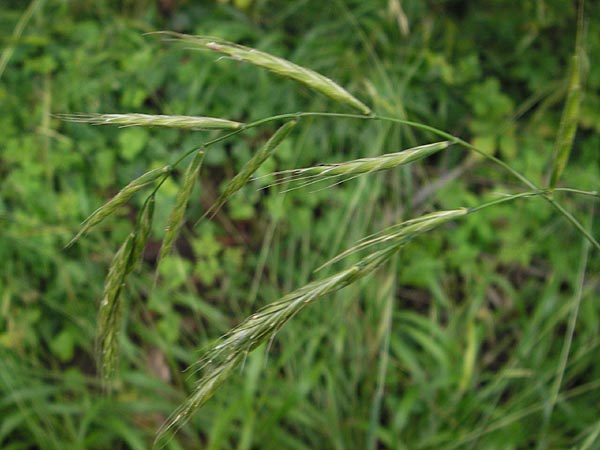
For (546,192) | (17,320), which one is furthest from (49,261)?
(546,192)

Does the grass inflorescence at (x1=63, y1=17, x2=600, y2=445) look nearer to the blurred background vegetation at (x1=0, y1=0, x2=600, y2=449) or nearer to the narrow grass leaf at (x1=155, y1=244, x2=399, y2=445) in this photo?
the narrow grass leaf at (x1=155, y1=244, x2=399, y2=445)

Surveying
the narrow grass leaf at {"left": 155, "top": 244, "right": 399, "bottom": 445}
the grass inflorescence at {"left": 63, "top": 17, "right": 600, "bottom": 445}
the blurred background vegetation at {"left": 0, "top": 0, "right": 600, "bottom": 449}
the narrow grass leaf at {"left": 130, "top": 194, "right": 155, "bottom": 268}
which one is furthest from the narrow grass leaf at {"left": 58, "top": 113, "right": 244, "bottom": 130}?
Answer: the blurred background vegetation at {"left": 0, "top": 0, "right": 600, "bottom": 449}

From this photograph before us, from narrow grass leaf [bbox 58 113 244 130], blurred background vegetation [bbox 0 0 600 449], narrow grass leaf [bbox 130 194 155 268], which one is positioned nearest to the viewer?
narrow grass leaf [bbox 58 113 244 130]

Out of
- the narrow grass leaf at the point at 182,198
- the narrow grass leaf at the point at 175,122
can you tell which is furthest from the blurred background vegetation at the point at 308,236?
the narrow grass leaf at the point at 175,122

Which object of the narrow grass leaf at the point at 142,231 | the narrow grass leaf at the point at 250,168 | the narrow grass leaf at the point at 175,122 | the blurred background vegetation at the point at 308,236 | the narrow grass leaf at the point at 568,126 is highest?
the narrow grass leaf at the point at 175,122

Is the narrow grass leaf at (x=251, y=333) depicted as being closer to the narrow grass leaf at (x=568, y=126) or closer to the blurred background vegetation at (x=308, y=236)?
the narrow grass leaf at (x=568, y=126)

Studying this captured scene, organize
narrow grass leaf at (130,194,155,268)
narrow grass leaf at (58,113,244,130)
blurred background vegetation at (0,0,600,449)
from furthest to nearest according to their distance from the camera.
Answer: blurred background vegetation at (0,0,600,449) < narrow grass leaf at (130,194,155,268) < narrow grass leaf at (58,113,244,130)

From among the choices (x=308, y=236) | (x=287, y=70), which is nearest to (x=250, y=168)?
(x=287, y=70)
